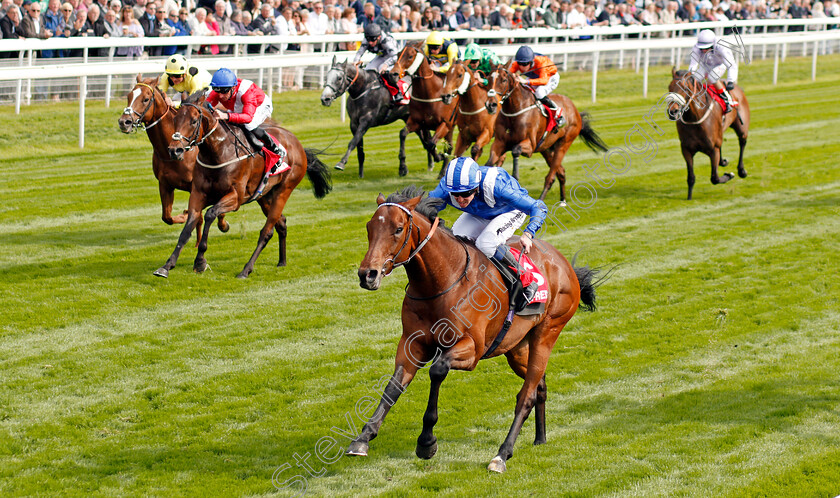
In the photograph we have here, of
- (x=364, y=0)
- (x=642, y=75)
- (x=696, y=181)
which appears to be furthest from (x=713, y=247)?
(x=642, y=75)

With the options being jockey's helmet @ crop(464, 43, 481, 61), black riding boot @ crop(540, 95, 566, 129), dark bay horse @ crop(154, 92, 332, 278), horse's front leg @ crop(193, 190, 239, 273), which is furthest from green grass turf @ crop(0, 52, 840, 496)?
jockey's helmet @ crop(464, 43, 481, 61)

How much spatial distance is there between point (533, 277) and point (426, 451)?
3.68 feet

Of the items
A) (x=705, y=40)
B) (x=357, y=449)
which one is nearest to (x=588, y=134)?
(x=705, y=40)

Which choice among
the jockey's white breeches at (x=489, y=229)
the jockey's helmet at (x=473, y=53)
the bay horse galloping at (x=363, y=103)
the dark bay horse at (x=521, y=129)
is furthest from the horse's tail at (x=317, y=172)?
the jockey's white breeches at (x=489, y=229)

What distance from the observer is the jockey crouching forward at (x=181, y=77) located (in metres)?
9.88

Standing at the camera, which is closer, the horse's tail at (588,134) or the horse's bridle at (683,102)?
the horse's bridle at (683,102)

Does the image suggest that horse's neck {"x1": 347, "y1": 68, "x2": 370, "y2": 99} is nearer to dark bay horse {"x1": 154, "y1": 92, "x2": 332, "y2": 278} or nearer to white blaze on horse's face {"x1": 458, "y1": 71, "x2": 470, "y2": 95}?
white blaze on horse's face {"x1": 458, "y1": 71, "x2": 470, "y2": 95}

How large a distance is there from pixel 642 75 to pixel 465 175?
18976 millimetres

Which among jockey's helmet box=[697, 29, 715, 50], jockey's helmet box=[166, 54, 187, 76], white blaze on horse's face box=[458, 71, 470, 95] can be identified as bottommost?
white blaze on horse's face box=[458, 71, 470, 95]

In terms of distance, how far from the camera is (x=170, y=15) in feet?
53.0

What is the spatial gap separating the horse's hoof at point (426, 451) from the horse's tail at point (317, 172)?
18.9ft

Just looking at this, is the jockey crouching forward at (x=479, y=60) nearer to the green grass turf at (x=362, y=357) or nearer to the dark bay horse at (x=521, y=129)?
the dark bay horse at (x=521, y=129)

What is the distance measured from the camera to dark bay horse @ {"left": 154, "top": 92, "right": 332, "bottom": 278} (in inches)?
352

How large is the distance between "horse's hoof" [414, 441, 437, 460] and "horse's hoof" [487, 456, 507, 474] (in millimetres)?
311
